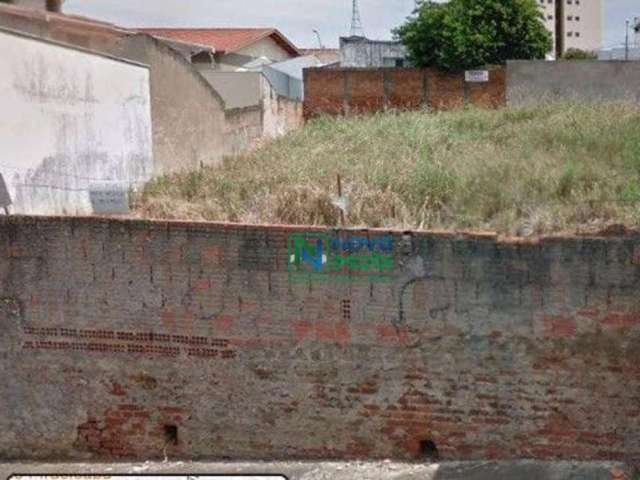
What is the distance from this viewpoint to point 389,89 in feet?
58.3

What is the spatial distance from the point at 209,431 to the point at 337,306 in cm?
138

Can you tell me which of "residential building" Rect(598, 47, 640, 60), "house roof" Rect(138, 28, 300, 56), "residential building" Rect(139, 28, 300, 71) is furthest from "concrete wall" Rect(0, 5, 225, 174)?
"residential building" Rect(598, 47, 640, 60)

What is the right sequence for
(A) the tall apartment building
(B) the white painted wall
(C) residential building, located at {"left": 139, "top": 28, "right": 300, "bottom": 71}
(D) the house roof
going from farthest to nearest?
1. (A) the tall apartment building
2. (D) the house roof
3. (C) residential building, located at {"left": 139, "top": 28, "right": 300, "bottom": 71}
4. (B) the white painted wall

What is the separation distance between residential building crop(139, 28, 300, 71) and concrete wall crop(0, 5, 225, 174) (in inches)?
451

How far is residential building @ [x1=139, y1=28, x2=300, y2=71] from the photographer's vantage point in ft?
75.9

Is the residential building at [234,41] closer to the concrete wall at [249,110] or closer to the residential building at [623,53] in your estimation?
the concrete wall at [249,110]

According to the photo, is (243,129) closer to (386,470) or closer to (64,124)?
(64,124)

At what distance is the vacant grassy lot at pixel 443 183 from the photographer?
5.08 meters

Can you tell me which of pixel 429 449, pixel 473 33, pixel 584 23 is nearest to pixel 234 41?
pixel 473 33

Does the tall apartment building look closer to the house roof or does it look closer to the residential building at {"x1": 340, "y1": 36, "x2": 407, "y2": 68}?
the residential building at {"x1": 340, "y1": 36, "x2": 407, "y2": 68}

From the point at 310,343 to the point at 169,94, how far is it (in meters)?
6.49

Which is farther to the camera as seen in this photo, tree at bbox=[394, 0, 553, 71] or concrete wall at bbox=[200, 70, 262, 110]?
tree at bbox=[394, 0, 553, 71]

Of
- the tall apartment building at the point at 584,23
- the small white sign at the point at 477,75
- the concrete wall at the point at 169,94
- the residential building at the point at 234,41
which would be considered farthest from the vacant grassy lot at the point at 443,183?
the tall apartment building at the point at 584,23

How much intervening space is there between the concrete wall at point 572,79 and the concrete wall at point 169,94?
9342 mm
